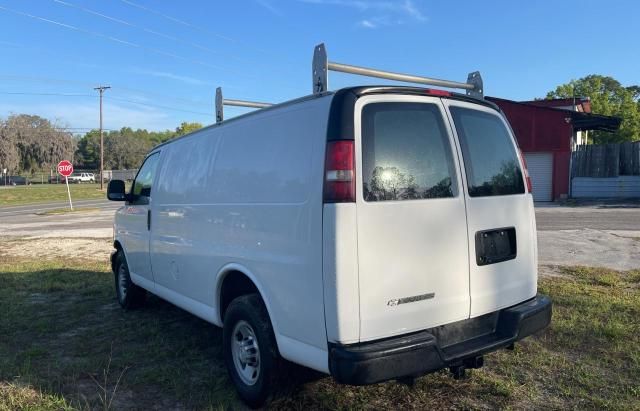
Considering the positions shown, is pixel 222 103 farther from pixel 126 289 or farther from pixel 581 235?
pixel 581 235

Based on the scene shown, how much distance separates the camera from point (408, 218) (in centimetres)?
298

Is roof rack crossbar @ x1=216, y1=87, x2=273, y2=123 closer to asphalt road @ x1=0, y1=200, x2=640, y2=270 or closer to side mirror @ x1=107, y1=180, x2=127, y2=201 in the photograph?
side mirror @ x1=107, y1=180, x2=127, y2=201

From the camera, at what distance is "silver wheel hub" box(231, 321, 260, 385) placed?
3646 mm

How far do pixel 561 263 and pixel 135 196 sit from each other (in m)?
6.88

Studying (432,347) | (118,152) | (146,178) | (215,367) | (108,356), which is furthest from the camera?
(118,152)

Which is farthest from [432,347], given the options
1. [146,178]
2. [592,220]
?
[592,220]

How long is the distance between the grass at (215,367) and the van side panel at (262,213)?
0.66 meters

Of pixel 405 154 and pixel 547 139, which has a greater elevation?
Result: pixel 547 139

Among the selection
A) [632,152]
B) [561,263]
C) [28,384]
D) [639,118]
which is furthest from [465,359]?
[639,118]

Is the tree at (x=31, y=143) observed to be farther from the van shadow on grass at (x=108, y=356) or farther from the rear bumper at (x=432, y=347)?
the rear bumper at (x=432, y=347)

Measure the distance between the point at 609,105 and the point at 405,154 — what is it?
51135mm

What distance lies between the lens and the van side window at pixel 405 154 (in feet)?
9.67

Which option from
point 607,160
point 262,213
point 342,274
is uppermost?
point 607,160

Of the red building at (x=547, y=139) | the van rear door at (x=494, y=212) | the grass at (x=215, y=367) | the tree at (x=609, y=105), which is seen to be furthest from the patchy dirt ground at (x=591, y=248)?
the tree at (x=609, y=105)
